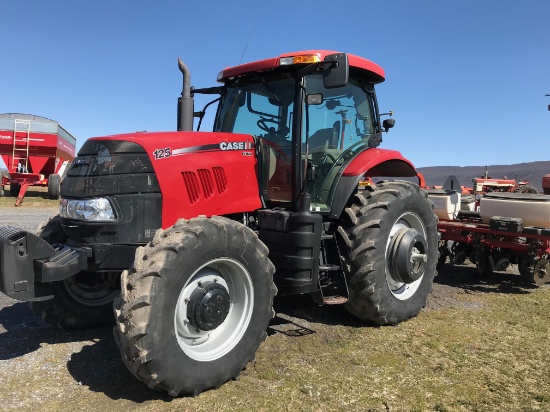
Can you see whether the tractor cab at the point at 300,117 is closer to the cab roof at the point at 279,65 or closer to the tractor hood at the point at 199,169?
the cab roof at the point at 279,65

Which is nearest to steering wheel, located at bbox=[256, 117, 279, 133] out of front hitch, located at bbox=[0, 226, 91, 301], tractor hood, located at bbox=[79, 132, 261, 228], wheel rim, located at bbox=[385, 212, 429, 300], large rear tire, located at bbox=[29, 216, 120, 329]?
tractor hood, located at bbox=[79, 132, 261, 228]

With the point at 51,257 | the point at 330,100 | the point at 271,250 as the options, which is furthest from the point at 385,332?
the point at 51,257

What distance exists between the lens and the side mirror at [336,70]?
Result: 11.6 feet

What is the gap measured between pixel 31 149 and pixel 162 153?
1527 centimetres

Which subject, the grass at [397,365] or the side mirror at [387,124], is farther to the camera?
the side mirror at [387,124]

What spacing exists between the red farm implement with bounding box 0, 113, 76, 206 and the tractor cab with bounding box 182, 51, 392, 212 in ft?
43.4

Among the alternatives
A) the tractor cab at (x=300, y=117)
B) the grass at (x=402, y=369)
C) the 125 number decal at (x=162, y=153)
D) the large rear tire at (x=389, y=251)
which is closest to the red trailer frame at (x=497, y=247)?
the grass at (x=402, y=369)

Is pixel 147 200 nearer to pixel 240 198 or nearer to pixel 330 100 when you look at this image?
pixel 240 198

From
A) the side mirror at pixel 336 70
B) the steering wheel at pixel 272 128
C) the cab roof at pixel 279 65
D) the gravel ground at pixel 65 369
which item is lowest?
the gravel ground at pixel 65 369

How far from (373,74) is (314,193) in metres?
1.39

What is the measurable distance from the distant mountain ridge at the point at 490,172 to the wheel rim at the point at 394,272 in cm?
2906

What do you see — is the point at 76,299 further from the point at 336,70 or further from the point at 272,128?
the point at 336,70

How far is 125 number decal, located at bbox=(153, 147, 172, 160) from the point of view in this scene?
326 cm

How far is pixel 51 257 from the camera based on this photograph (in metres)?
3.03
